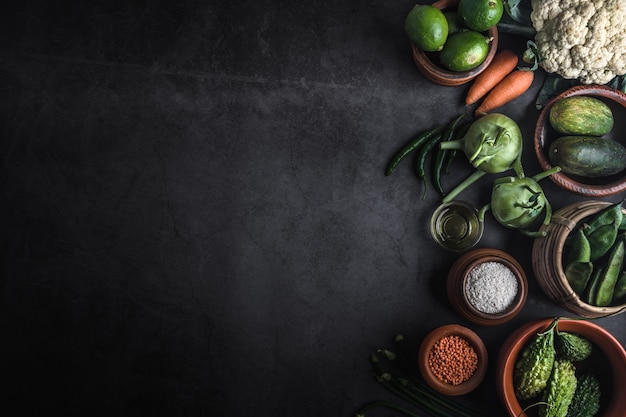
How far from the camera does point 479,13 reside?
6.40 ft

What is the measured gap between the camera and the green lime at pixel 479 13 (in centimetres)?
193

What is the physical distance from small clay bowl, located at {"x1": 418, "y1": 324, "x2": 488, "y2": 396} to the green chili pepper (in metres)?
0.45

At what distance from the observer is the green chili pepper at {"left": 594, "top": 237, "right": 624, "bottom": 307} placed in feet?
6.42

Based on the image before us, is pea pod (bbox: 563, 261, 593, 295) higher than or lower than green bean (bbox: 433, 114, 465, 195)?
lower

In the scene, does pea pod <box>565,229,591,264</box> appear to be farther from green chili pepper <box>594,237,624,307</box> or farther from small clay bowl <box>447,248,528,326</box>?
small clay bowl <box>447,248,528,326</box>

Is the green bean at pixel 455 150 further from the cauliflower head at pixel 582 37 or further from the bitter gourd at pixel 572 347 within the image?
the bitter gourd at pixel 572 347

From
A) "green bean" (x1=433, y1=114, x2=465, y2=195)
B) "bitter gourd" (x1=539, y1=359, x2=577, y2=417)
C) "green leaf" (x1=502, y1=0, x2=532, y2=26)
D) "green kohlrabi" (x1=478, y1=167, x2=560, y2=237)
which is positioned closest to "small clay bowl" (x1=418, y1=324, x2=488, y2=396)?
"bitter gourd" (x1=539, y1=359, x2=577, y2=417)

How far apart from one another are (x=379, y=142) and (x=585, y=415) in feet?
4.31

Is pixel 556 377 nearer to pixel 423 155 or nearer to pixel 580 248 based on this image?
pixel 580 248

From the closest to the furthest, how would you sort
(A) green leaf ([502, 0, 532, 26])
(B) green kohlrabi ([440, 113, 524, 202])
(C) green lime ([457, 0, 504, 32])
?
(C) green lime ([457, 0, 504, 32]) < (B) green kohlrabi ([440, 113, 524, 202]) < (A) green leaf ([502, 0, 532, 26])

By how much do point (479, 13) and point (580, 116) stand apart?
553 mm

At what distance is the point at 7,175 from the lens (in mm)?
2240

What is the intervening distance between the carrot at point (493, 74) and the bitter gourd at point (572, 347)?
984mm

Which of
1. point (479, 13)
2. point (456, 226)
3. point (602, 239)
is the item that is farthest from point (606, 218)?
point (479, 13)
